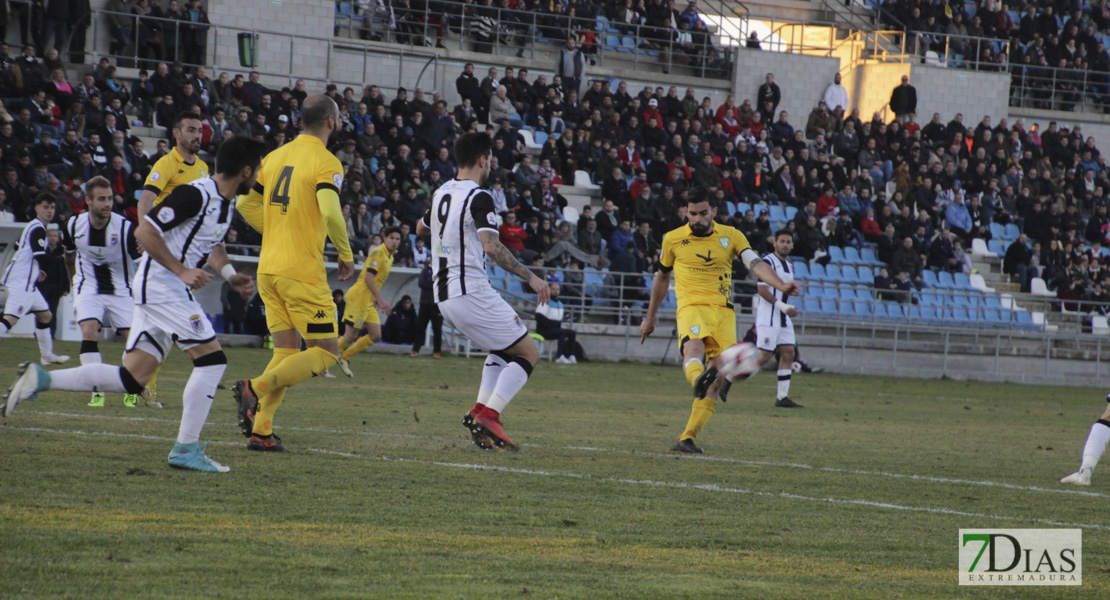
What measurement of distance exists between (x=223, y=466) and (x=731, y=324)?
4636mm

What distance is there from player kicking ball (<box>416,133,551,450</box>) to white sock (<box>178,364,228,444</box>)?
5.99ft

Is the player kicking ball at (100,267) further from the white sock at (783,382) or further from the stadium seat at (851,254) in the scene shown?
the stadium seat at (851,254)

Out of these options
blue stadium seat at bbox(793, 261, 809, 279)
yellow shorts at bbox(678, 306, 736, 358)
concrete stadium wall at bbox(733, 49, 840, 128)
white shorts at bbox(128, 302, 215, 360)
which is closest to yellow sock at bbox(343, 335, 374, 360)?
yellow shorts at bbox(678, 306, 736, 358)

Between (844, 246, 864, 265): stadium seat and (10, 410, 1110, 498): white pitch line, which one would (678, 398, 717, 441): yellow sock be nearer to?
(10, 410, 1110, 498): white pitch line

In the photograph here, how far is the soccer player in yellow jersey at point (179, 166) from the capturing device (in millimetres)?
9117

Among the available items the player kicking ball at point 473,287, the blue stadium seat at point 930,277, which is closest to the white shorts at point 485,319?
the player kicking ball at point 473,287

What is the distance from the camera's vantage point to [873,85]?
125ft

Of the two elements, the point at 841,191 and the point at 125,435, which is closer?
the point at 125,435

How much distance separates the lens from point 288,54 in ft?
95.7

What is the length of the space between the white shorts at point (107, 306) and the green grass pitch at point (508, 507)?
79 cm

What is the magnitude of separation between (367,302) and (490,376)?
335 inches

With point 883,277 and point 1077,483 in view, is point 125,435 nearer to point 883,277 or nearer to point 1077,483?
point 1077,483

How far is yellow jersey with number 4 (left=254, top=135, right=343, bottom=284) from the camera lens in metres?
7.80

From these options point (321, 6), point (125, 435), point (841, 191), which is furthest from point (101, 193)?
Result: point (841, 191)
